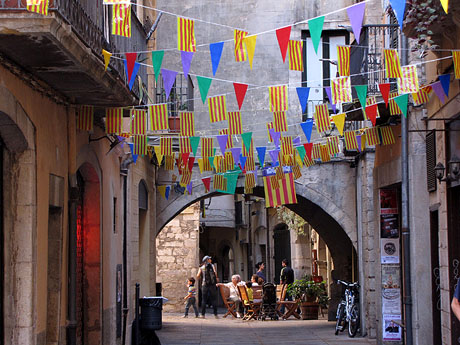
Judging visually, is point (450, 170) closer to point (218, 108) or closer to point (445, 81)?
point (445, 81)

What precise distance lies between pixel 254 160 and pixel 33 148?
11.4 meters

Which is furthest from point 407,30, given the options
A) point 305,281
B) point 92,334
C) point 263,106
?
point 305,281

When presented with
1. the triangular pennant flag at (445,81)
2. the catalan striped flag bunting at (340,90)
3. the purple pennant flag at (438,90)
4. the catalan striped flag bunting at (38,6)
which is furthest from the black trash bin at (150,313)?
the catalan striped flag bunting at (38,6)

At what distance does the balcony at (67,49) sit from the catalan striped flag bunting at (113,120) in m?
0.46

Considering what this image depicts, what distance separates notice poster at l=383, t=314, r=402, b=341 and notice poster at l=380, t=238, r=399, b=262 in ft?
3.10

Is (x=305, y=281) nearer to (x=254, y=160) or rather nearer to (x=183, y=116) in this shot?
(x=254, y=160)

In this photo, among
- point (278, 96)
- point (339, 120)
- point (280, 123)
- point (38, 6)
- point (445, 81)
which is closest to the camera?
point (38, 6)

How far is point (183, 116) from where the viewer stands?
14812mm

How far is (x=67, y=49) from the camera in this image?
8.46m

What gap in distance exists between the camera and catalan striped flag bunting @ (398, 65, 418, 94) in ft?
36.6

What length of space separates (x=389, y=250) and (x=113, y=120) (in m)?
5.64

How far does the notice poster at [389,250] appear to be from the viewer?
51.5 feet

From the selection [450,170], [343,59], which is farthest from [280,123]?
[450,170]

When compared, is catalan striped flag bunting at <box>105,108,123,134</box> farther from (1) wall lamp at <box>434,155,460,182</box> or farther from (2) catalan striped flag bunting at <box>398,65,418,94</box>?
(1) wall lamp at <box>434,155,460,182</box>
